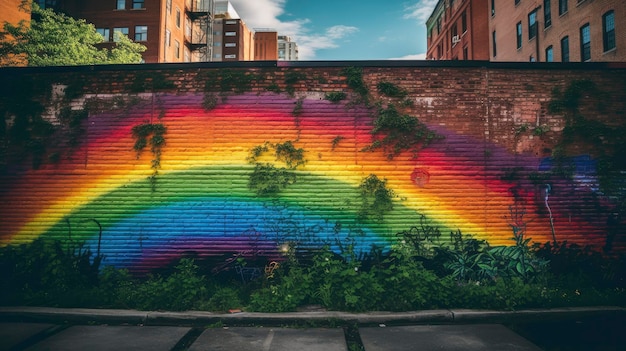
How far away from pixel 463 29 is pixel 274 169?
98.2 feet

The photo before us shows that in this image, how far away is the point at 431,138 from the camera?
6930 mm

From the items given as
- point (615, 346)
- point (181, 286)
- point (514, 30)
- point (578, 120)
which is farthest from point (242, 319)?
point (514, 30)

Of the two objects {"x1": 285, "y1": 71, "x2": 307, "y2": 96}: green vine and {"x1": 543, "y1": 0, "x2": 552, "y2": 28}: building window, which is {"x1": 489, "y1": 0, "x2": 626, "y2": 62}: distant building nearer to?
{"x1": 543, "y1": 0, "x2": 552, "y2": 28}: building window

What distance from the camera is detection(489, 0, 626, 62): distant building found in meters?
16.1

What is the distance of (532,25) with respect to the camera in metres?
23.8

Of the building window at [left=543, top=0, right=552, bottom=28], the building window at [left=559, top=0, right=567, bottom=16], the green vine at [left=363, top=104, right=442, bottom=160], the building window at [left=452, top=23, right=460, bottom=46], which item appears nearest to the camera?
the green vine at [left=363, top=104, right=442, bottom=160]

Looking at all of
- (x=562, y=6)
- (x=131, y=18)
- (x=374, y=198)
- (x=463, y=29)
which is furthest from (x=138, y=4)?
(x=374, y=198)

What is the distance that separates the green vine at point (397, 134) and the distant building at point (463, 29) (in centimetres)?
2572

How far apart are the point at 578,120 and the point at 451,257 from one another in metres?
3.96

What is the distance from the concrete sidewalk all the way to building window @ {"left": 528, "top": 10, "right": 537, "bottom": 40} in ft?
78.3

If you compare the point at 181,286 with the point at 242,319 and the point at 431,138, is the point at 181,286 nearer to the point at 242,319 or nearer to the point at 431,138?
the point at 242,319

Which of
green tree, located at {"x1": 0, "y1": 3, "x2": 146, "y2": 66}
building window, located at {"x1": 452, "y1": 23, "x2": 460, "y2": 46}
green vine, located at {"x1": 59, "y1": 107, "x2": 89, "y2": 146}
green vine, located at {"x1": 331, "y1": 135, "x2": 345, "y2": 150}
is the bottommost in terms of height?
green vine, located at {"x1": 331, "y1": 135, "x2": 345, "y2": 150}

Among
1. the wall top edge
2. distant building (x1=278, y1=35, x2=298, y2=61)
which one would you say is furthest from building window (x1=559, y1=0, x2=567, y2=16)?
distant building (x1=278, y1=35, x2=298, y2=61)

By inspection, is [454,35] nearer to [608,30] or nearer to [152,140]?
[608,30]
